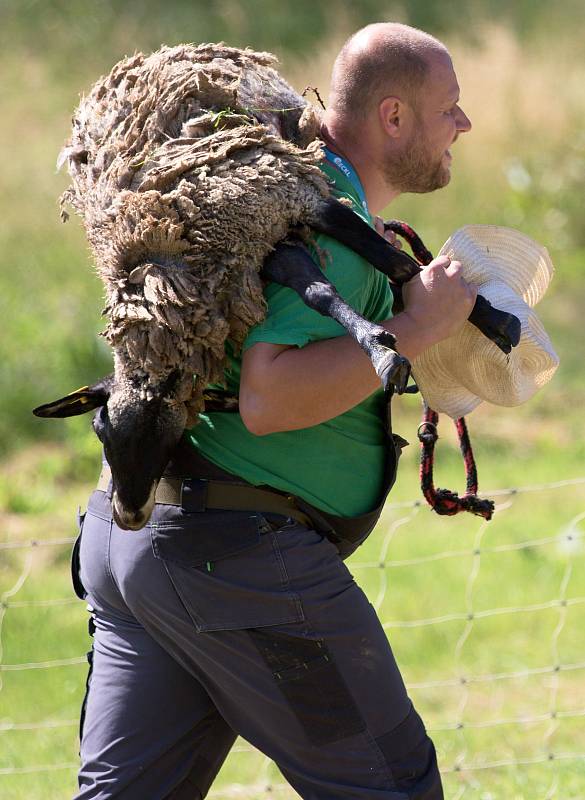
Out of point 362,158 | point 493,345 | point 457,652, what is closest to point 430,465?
point 493,345

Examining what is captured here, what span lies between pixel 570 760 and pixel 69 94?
9.73m

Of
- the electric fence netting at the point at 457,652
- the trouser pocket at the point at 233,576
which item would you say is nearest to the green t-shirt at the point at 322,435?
the trouser pocket at the point at 233,576

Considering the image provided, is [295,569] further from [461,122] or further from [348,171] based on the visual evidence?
[461,122]

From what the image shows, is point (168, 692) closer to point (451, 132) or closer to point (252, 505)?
point (252, 505)

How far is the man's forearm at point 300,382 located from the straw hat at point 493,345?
1.17ft

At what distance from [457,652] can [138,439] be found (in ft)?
6.80

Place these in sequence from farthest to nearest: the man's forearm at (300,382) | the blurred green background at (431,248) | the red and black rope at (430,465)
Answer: the blurred green background at (431,248) < the red and black rope at (430,465) < the man's forearm at (300,382)

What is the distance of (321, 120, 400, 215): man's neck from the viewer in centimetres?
243

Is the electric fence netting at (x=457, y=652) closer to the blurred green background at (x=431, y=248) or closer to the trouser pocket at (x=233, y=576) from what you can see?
the blurred green background at (x=431, y=248)

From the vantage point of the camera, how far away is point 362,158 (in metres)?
2.43

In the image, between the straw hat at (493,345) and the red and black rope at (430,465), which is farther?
the red and black rope at (430,465)

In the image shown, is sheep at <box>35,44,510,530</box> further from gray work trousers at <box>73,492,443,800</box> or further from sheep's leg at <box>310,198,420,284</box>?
gray work trousers at <box>73,492,443,800</box>

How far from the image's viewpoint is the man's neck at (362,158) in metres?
2.43

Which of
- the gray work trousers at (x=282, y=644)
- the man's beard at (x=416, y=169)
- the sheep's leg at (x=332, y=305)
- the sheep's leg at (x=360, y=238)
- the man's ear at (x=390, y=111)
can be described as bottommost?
the gray work trousers at (x=282, y=644)
